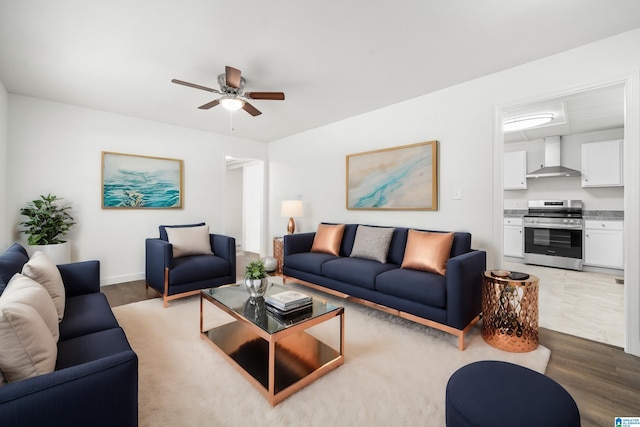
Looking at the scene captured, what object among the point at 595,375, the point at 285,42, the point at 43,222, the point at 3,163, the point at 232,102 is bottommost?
the point at 595,375

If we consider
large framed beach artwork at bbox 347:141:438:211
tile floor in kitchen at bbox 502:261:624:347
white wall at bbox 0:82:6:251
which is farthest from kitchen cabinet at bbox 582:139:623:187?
white wall at bbox 0:82:6:251

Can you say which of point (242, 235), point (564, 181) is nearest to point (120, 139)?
point (242, 235)

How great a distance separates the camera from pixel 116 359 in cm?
101

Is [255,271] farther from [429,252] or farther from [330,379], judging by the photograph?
[429,252]

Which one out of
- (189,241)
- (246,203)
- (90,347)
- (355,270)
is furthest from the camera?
(246,203)

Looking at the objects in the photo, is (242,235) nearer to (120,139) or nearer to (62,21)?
(120,139)

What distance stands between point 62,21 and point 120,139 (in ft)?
7.52

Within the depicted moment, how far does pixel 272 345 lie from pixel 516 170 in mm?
6021

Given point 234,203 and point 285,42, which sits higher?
point 285,42

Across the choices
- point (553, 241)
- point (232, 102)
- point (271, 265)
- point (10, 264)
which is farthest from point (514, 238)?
point (10, 264)

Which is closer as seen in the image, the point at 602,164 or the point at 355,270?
the point at 355,270

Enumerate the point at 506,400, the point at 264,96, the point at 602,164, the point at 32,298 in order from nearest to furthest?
the point at 506,400 → the point at 32,298 → the point at 264,96 → the point at 602,164

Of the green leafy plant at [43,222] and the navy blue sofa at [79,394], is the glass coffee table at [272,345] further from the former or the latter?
the green leafy plant at [43,222]

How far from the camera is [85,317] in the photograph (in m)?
1.82
